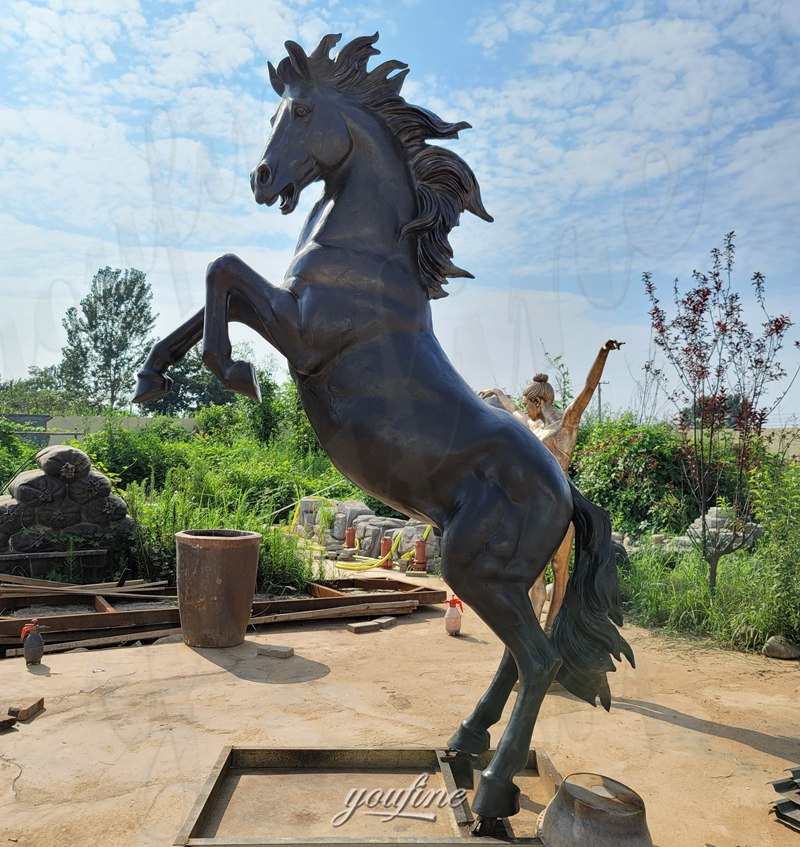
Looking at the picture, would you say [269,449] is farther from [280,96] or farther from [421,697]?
[280,96]

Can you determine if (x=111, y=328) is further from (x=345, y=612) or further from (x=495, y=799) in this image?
(x=495, y=799)

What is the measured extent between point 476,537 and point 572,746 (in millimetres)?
2087

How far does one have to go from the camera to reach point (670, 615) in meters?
6.59

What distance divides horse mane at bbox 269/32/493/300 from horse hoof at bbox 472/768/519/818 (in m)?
1.72

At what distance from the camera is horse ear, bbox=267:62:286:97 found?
8.13 ft

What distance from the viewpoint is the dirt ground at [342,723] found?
2.87 meters

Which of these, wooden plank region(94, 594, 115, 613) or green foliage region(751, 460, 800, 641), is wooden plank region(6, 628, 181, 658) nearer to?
wooden plank region(94, 594, 115, 613)

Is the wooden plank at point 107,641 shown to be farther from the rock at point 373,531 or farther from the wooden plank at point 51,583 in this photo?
the rock at point 373,531

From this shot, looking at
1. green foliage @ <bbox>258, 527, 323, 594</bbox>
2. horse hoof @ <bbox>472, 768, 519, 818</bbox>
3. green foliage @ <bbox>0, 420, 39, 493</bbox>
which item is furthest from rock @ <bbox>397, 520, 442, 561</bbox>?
horse hoof @ <bbox>472, 768, 519, 818</bbox>

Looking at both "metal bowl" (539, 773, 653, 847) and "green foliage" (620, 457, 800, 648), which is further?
"green foliage" (620, 457, 800, 648)

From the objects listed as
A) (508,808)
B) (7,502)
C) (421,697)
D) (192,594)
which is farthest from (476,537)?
(7,502)

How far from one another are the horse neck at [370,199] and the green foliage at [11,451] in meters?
9.90

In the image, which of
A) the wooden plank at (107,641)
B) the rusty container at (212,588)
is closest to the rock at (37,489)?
the wooden plank at (107,641)

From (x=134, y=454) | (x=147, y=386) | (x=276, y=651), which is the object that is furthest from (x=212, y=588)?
(x=134, y=454)
